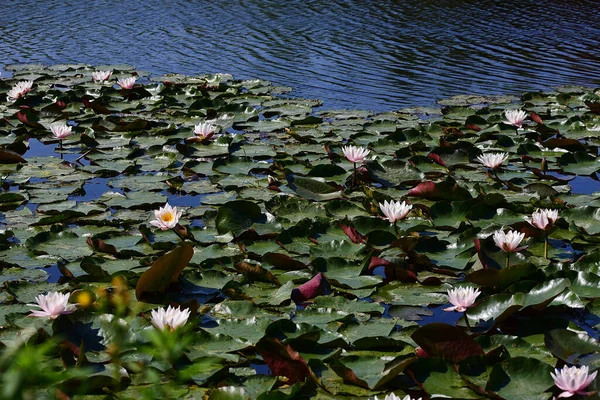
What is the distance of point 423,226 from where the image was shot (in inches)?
141

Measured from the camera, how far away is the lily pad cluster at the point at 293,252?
2320 mm

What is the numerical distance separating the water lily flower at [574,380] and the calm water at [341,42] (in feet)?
14.6

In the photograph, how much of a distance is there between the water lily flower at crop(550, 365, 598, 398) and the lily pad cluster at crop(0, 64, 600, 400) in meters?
0.06

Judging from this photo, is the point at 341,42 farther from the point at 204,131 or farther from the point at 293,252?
the point at 293,252

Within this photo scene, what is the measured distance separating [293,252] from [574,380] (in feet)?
5.10

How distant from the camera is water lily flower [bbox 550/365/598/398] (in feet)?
6.60

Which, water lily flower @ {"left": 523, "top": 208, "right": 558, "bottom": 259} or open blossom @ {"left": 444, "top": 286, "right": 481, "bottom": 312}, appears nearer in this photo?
open blossom @ {"left": 444, "top": 286, "right": 481, "bottom": 312}

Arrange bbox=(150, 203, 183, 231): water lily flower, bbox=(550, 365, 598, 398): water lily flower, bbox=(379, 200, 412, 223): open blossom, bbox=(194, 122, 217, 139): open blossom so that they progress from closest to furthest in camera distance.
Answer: bbox=(550, 365, 598, 398): water lily flower
bbox=(150, 203, 183, 231): water lily flower
bbox=(379, 200, 412, 223): open blossom
bbox=(194, 122, 217, 139): open blossom

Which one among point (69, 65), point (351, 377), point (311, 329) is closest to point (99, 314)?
point (311, 329)

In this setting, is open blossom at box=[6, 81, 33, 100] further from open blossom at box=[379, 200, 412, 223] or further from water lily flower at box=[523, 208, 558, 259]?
water lily flower at box=[523, 208, 558, 259]

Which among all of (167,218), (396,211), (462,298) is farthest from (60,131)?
(462,298)

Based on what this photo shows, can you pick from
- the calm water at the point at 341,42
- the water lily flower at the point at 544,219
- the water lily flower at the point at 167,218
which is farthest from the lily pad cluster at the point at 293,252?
the calm water at the point at 341,42

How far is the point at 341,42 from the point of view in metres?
9.57


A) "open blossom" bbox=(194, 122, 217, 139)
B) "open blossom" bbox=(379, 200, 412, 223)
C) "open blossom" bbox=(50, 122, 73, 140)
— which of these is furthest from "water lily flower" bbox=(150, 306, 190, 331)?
"open blossom" bbox=(50, 122, 73, 140)
